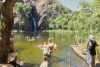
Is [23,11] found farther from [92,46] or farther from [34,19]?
[92,46]

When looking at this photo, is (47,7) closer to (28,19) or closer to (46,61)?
(28,19)

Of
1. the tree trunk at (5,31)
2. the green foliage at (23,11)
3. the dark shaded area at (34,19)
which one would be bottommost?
the dark shaded area at (34,19)

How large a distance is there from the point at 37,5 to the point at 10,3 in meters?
132

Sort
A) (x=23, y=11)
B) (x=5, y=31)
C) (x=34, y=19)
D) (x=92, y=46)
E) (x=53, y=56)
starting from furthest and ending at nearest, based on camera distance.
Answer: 1. (x=34, y=19)
2. (x=23, y=11)
3. (x=53, y=56)
4. (x=92, y=46)
5. (x=5, y=31)

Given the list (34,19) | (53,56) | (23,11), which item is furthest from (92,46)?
(34,19)

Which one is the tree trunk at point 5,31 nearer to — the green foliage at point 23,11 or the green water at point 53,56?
the green water at point 53,56

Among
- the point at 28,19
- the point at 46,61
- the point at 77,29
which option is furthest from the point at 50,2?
the point at 46,61

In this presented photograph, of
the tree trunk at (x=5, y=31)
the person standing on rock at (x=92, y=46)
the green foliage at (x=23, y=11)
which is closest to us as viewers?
the tree trunk at (x=5, y=31)

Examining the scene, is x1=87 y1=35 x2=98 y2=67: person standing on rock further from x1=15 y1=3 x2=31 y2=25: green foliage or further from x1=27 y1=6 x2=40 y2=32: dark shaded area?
x1=27 y1=6 x2=40 y2=32: dark shaded area

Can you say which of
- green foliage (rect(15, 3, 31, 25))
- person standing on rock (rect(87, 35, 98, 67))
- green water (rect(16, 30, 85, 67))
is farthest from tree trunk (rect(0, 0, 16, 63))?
green foliage (rect(15, 3, 31, 25))

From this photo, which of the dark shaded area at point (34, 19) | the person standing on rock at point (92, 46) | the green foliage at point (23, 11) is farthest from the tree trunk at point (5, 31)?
the dark shaded area at point (34, 19)

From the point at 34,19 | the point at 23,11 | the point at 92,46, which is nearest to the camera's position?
the point at 92,46

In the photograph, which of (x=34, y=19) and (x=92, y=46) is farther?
(x=34, y=19)

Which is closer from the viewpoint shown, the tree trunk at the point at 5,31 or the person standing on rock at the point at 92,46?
the tree trunk at the point at 5,31
